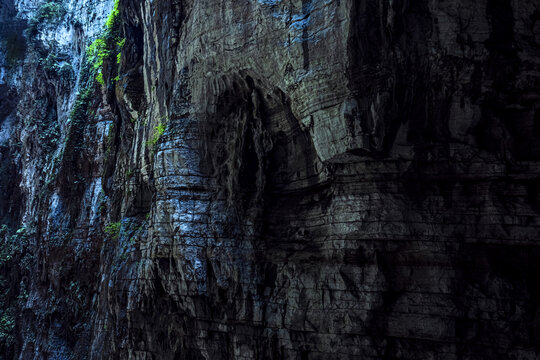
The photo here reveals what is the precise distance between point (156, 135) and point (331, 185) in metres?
4.61

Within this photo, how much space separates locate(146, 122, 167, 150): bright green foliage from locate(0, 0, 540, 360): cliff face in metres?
0.08

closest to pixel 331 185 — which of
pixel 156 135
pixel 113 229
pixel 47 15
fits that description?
pixel 156 135

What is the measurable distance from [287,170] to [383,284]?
3.01 metres

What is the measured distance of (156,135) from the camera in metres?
10.4

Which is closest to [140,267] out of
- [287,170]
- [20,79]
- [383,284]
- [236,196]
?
[236,196]

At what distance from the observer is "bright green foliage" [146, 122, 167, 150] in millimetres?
9939

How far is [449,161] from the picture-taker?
6.91m

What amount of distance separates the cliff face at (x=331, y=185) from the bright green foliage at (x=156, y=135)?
81mm

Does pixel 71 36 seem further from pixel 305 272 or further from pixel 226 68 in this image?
pixel 305 272

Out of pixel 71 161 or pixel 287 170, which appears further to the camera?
pixel 71 161

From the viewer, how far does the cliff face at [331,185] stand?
667 cm

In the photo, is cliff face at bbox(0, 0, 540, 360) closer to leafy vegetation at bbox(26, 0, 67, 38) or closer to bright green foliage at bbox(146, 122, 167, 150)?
bright green foliage at bbox(146, 122, 167, 150)

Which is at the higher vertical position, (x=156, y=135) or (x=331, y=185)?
(x=156, y=135)

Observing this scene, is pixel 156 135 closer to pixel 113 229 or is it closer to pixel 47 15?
pixel 113 229
